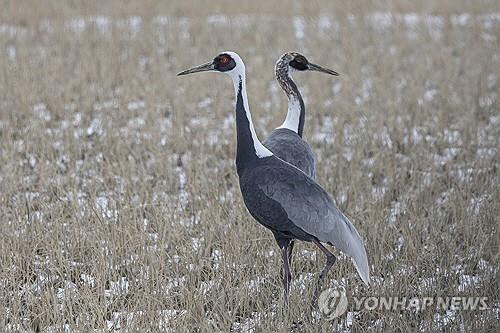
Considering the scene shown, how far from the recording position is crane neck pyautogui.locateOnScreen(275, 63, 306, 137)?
513 centimetres

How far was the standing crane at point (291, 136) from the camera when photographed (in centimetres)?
467

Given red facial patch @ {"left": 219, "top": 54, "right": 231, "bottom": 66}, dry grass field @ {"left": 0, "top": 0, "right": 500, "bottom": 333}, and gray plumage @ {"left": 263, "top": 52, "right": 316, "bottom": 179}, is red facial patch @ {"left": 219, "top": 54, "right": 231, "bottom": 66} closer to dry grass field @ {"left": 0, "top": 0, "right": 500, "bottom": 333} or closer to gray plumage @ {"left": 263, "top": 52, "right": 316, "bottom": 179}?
gray plumage @ {"left": 263, "top": 52, "right": 316, "bottom": 179}

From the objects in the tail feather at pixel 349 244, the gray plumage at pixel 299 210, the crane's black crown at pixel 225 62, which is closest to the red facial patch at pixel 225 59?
the crane's black crown at pixel 225 62

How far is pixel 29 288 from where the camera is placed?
419 cm

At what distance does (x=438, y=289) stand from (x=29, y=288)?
2149mm

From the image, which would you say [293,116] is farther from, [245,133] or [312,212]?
[312,212]

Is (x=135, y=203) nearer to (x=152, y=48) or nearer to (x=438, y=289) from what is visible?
(x=438, y=289)

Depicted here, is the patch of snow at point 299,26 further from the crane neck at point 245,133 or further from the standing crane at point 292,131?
the crane neck at point 245,133

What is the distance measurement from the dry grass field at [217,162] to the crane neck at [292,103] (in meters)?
0.69

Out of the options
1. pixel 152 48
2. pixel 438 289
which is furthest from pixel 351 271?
pixel 152 48

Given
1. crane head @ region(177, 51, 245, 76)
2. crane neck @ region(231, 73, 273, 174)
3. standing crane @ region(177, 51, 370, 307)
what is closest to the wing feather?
standing crane @ region(177, 51, 370, 307)

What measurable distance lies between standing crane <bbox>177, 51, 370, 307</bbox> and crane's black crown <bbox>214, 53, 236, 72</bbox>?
121mm

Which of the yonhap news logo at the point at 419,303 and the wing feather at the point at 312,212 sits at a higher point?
the wing feather at the point at 312,212

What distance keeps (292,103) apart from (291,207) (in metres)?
1.35
